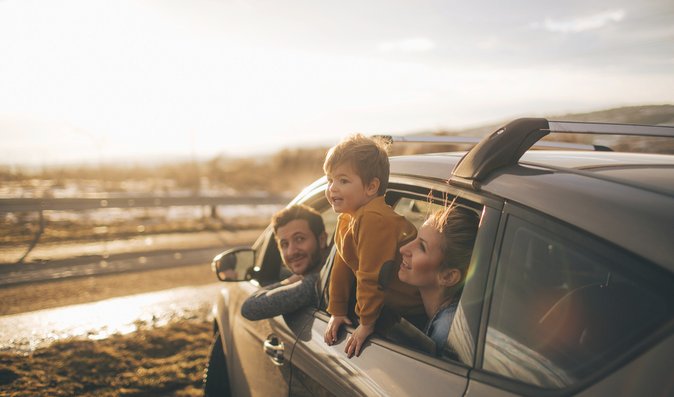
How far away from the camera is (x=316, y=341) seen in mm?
2295

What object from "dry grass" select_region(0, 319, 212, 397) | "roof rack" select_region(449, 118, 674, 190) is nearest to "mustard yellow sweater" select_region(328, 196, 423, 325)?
"roof rack" select_region(449, 118, 674, 190)

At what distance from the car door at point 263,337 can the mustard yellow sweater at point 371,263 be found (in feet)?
1.12

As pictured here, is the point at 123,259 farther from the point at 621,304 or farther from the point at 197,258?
the point at 621,304

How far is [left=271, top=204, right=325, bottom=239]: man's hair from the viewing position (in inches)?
120

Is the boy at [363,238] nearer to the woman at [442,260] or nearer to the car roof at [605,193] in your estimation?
the woman at [442,260]

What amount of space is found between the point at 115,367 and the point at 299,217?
108 inches

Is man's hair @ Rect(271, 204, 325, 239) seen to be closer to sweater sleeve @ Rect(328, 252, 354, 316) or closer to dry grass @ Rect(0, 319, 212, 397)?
sweater sleeve @ Rect(328, 252, 354, 316)

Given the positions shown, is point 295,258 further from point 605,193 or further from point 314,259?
point 605,193

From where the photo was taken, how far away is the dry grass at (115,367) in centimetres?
418

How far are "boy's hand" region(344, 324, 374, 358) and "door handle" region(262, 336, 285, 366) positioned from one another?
0.58 meters

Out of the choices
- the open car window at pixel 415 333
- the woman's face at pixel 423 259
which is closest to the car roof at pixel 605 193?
the open car window at pixel 415 333

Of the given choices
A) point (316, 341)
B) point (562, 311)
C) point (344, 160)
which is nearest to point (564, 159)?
point (562, 311)

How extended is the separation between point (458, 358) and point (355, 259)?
75cm

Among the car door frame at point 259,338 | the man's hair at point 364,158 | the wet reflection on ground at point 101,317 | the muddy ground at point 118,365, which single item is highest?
the man's hair at point 364,158
